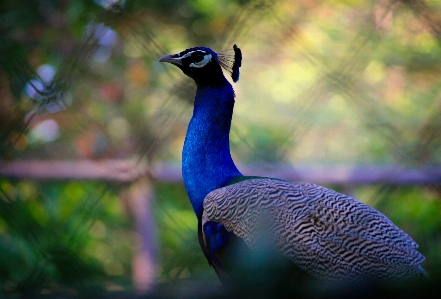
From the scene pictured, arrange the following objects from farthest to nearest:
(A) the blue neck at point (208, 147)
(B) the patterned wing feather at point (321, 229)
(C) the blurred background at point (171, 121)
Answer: (C) the blurred background at point (171, 121) < (A) the blue neck at point (208, 147) < (B) the patterned wing feather at point (321, 229)

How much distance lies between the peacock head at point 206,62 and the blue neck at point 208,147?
4 cm

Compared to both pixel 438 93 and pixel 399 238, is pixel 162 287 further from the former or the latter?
pixel 438 93

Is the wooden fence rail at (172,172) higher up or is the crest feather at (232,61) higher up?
the crest feather at (232,61)

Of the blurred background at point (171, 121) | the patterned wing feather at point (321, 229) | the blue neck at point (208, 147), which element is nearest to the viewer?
the patterned wing feather at point (321, 229)

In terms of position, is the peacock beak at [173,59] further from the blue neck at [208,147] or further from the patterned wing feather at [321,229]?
the patterned wing feather at [321,229]

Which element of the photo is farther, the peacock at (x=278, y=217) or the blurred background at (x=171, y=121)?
the blurred background at (x=171, y=121)

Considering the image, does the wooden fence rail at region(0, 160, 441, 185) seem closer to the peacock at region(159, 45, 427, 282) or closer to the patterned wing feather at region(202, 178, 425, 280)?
the peacock at region(159, 45, 427, 282)

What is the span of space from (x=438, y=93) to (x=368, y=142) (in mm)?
533

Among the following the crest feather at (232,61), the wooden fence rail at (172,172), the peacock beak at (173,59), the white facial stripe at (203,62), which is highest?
the crest feather at (232,61)

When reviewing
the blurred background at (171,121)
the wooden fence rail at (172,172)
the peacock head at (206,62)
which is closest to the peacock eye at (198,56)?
the peacock head at (206,62)

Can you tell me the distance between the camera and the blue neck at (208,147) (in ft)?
4.71

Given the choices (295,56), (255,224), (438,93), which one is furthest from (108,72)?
(438,93)

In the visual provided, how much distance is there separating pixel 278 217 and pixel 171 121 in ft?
2.25

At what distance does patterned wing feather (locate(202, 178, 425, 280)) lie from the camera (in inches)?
43.7
